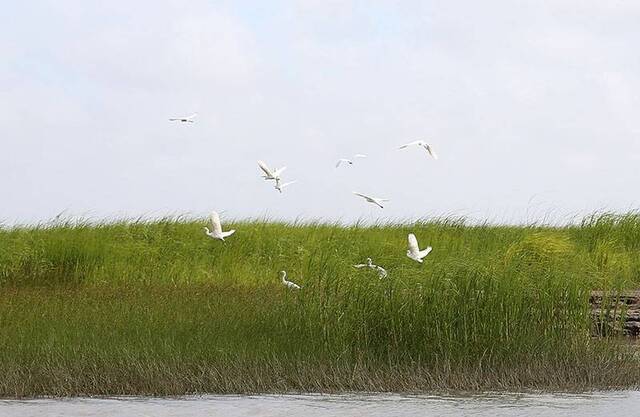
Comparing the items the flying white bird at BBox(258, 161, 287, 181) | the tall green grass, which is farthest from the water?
A: the flying white bird at BBox(258, 161, 287, 181)

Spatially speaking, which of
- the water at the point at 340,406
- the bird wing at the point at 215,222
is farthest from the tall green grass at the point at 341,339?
the bird wing at the point at 215,222

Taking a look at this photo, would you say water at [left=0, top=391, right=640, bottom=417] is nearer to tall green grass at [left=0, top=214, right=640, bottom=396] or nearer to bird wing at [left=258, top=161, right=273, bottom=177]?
tall green grass at [left=0, top=214, right=640, bottom=396]

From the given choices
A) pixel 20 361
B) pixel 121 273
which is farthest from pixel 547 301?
Answer: pixel 121 273

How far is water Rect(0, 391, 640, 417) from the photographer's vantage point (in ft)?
30.1

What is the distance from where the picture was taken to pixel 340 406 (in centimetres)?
941

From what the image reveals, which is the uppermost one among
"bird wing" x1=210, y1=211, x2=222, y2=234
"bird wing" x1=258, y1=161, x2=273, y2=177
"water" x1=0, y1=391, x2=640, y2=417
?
"bird wing" x1=258, y1=161, x2=273, y2=177

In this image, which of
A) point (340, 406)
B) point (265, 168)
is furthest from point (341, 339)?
point (265, 168)

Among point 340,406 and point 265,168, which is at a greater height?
point 265,168

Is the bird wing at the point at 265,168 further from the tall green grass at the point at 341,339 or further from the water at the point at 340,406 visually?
the water at the point at 340,406

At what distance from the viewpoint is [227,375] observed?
10.1m

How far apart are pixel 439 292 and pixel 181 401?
269 cm

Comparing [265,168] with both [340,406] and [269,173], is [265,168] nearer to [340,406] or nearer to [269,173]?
[269,173]

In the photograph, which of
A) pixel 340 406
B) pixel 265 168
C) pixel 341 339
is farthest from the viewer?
pixel 265 168

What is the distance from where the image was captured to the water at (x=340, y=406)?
916 cm
